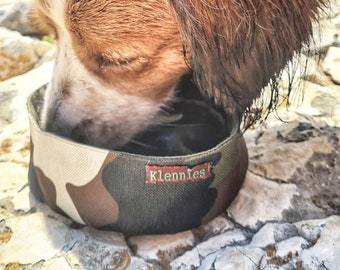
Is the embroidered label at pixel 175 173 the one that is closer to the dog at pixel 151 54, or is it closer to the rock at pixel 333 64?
the dog at pixel 151 54

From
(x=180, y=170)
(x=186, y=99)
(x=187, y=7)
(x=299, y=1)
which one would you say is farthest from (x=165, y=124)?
(x=299, y=1)

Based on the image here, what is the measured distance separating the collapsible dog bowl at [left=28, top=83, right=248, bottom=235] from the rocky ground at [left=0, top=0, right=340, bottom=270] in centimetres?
7

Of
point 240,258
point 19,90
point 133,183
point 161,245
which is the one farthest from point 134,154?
point 19,90

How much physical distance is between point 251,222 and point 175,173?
0.36 m

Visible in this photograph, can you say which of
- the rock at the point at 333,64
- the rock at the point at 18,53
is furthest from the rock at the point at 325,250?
the rock at the point at 18,53

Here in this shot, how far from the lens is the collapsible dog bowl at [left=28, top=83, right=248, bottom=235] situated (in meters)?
1.58

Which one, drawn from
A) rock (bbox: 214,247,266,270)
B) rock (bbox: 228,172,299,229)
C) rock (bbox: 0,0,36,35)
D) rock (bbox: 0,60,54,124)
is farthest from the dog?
rock (bbox: 0,0,36,35)

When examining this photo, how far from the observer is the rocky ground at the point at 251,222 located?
5.33 feet

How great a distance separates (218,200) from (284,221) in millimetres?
238

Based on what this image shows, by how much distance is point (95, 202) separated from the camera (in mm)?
1629

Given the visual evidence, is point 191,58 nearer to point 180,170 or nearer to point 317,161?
point 180,170

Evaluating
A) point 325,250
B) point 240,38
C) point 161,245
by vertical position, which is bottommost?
point 161,245

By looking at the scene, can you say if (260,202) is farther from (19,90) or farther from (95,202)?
(19,90)

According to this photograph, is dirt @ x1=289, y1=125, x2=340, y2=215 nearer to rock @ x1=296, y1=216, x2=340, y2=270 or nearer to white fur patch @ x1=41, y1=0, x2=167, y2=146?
rock @ x1=296, y1=216, x2=340, y2=270
